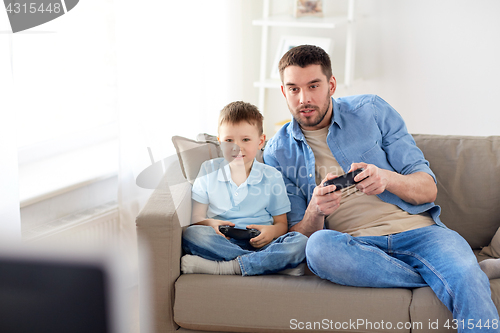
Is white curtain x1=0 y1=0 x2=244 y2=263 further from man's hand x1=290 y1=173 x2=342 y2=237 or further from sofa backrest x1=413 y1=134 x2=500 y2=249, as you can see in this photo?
sofa backrest x1=413 y1=134 x2=500 y2=249

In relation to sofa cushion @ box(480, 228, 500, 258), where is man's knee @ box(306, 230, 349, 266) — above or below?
above

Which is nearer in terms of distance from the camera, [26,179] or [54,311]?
[54,311]

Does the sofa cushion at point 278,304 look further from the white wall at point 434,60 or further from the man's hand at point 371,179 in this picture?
the white wall at point 434,60

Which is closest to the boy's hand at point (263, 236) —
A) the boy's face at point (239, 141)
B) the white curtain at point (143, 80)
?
the boy's face at point (239, 141)

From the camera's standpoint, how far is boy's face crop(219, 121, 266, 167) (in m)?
1.57

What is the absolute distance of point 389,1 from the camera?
287 centimetres

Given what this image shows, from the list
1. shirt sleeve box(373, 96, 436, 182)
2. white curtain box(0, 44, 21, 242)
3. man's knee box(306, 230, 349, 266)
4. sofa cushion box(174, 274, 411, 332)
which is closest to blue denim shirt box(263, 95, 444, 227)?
shirt sleeve box(373, 96, 436, 182)

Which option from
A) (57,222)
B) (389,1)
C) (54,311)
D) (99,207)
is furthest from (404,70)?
(54,311)

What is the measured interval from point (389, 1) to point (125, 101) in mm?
1783

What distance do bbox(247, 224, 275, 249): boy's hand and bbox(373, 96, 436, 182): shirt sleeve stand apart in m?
0.49

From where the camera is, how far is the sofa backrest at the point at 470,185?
1.68 m

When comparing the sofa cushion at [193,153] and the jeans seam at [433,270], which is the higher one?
the sofa cushion at [193,153]

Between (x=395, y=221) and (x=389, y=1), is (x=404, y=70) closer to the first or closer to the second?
(x=389, y=1)

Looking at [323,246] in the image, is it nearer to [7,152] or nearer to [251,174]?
[251,174]
